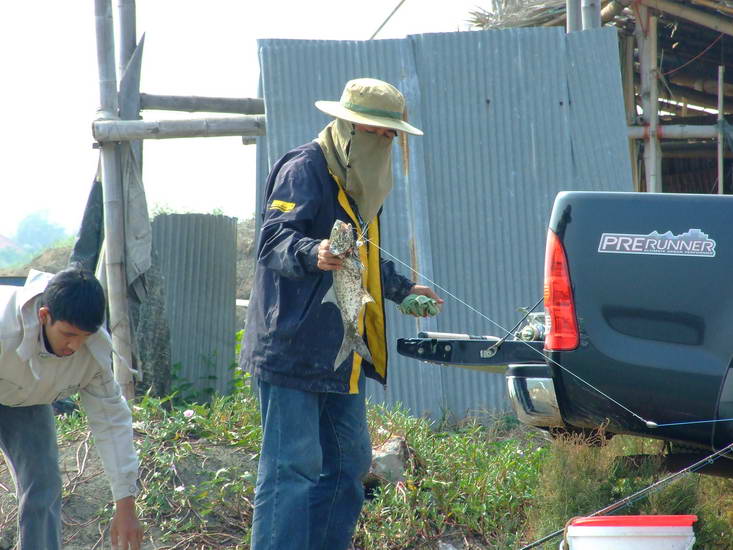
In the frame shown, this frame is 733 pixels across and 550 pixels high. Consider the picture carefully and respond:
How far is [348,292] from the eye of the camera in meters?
3.60

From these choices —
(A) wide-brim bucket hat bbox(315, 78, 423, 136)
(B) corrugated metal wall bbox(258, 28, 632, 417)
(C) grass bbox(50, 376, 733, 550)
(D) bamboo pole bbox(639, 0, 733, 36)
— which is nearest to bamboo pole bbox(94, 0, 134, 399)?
(B) corrugated metal wall bbox(258, 28, 632, 417)

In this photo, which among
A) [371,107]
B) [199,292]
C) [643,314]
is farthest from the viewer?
[199,292]

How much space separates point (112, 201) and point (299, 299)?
3.49 meters

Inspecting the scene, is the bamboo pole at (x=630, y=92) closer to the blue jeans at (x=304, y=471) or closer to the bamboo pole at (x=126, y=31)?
the bamboo pole at (x=126, y=31)

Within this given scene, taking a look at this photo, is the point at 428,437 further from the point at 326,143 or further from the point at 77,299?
the point at 77,299

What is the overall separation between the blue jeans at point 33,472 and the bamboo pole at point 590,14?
18.7 ft

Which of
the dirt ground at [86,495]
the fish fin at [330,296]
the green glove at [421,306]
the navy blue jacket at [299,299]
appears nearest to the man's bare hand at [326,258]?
the navy blue jacket at [299,299]

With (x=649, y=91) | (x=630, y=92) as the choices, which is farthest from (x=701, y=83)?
(x=649, y=91)

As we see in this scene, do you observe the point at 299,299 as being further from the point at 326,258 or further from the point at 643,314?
the point at 643,314

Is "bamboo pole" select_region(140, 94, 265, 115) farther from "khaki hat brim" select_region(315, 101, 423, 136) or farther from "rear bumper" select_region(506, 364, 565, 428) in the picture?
"rear bumper" select_region(506, 364, 565, 428)

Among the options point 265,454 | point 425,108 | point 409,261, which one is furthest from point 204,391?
point 265,454

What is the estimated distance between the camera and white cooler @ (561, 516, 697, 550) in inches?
131

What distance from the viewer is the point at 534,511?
16.3 feet

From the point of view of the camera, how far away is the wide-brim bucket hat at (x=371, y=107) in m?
3.74
